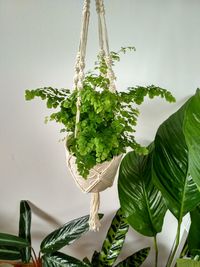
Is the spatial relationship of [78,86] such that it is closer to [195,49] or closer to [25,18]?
[25,18]

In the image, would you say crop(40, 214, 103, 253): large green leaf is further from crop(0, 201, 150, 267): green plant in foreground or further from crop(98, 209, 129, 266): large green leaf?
crop(98, 209, 129, 266): large green leaf

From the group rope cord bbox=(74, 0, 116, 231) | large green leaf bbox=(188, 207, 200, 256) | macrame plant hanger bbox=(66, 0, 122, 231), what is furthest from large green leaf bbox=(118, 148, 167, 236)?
rope cord bbox=(74, 0, 116, 231)

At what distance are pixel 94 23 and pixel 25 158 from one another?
594 mm

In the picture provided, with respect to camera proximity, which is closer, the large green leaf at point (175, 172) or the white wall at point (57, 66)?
the large green leaf at point (175, 172)

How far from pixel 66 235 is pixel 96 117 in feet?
1.80

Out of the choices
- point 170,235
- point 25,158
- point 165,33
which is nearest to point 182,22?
point 165,33

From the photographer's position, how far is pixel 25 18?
0.98m

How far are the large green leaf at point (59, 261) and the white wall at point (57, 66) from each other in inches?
8.6

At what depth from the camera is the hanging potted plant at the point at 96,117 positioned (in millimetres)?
680

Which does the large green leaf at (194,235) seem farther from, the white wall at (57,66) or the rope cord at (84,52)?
the rope cord at (84,52)

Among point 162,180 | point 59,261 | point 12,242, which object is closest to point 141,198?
point 162,180

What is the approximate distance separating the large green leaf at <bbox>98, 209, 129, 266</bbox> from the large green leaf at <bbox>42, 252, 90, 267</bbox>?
0.10 meters

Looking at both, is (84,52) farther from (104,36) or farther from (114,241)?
(114,241)

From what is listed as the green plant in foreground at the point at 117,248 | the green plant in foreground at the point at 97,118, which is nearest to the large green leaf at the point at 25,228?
the green plant in foreground at the point at 117,248
